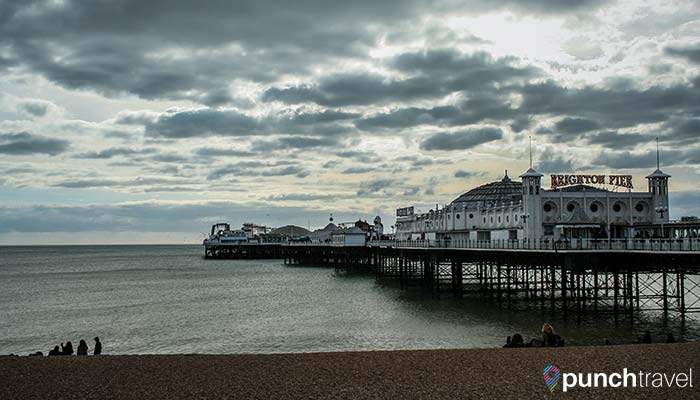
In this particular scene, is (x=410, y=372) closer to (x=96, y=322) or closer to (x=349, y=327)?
(x=349, y=327)

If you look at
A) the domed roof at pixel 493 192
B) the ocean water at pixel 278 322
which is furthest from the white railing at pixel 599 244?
the domed roof at pixel 493 192

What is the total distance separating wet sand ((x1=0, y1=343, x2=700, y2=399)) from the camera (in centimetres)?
1420

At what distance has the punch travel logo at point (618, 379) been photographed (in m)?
14.7

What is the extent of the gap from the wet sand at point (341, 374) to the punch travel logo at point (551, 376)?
0.16 meters

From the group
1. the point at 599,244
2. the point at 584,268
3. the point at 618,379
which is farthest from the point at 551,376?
the point at 599,244

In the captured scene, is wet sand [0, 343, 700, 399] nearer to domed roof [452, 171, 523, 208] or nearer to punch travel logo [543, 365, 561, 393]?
punch travel logo [543, 365, 561, 393]

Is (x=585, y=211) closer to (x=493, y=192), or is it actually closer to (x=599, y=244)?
(x=599, y=244)

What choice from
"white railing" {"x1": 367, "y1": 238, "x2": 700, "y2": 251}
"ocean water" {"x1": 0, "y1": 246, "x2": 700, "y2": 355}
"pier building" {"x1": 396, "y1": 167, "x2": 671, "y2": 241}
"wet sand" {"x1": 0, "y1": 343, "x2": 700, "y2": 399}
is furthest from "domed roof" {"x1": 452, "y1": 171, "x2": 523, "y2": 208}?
"wet sand" {"x1": 0, "y1": 343, "x2": 700, "y2": 399}

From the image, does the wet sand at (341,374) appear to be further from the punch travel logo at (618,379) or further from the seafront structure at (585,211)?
the seafront structure at (585,211)

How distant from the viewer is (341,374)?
16.0 meters

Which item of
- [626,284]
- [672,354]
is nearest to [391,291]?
[626,284]

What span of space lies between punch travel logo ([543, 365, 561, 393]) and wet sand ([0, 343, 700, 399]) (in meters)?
0.16

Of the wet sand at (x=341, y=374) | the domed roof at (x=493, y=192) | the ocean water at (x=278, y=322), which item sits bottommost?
the ocean water at (x=278, y=322)

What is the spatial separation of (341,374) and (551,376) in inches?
203
